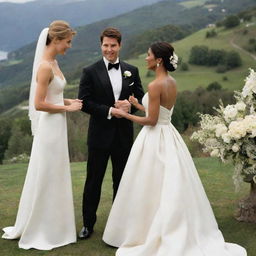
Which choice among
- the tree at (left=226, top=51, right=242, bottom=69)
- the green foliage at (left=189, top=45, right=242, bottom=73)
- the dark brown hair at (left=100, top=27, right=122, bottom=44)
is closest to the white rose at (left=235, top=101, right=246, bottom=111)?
the dark brown hair at (left=100, top=27, right=122, bottom=44)

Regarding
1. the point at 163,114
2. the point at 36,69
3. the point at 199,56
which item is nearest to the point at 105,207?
the point at 163,114

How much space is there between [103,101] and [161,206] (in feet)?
5.56

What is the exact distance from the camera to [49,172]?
20.7 feet

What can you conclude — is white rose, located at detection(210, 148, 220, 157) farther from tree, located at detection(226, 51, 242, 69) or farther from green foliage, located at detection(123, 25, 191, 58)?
green foliage, located at detection(123, 25, 191, 58)

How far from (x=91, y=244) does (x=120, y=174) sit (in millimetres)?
1110

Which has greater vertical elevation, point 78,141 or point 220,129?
point 220,129

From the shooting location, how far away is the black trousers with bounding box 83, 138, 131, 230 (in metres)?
6.49

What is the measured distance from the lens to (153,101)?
578 centimetres

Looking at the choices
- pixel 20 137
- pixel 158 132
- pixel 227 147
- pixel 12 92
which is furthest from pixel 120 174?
pixel 12 92

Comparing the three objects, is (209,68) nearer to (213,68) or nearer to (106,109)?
(213,68)

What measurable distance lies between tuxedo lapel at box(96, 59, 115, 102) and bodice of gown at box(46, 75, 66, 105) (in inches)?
21.2

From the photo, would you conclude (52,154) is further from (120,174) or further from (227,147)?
(227,147)

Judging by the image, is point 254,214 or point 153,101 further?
point 254,214

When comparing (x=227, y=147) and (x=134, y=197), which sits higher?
(x=227, y=147)
